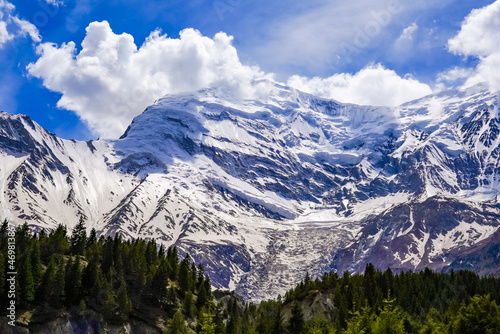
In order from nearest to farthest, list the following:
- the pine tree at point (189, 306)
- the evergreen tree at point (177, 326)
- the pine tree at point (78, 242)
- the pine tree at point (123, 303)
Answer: the evergreen tree at point (177, 326)
the pine tree at point (123, 303)
the pine tree at point (189, 306)
the pine tree at point (78, 242)

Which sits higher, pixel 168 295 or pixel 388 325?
pixel 168 295

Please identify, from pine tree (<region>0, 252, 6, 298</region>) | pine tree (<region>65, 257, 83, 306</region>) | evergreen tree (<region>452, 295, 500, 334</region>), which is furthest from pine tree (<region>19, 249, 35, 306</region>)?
evergreen tree (<region>452, 295, 500, 334</region>)

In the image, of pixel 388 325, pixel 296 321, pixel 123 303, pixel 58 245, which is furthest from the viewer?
pixel 58 245

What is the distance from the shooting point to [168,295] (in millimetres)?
150000

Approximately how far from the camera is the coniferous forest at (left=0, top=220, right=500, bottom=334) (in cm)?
12075

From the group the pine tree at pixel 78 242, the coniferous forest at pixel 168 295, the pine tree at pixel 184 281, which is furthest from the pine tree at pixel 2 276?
the pine tree at pixel 184 281

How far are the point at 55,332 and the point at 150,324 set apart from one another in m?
24.0

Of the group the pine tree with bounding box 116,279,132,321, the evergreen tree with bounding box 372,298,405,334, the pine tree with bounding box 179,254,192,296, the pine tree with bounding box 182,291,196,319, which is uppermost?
the pine tree with bounding box 179,254,192,296

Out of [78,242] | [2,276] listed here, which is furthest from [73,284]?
[78,242]

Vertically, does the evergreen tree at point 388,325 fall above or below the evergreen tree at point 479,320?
below

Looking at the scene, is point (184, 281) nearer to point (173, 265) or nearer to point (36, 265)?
point (173, 265)

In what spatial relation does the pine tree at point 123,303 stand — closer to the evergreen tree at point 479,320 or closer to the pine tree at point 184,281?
the pine tree at point 184,281

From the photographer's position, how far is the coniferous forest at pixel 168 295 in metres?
121

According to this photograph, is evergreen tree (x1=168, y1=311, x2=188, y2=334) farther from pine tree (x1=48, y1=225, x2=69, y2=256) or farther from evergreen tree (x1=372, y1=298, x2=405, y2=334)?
evergreen tree (x1=372, y1=298, x2=405, y2=334)
